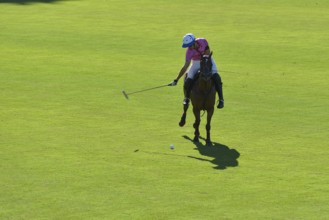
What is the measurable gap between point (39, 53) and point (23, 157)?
1622cm

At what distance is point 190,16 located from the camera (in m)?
48.1

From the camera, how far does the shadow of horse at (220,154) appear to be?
21.4 metres

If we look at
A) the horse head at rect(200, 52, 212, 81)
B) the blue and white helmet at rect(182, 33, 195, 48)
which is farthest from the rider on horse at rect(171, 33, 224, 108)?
the horse head at rect(200, 52, 212, 81)

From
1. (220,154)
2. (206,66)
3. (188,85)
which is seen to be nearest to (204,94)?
(188,85)

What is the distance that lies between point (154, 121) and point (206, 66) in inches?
171

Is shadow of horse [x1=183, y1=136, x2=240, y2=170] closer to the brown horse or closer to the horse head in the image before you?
the brown horse

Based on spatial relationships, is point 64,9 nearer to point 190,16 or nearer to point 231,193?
point 190,16

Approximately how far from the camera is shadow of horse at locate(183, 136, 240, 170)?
2142 cm

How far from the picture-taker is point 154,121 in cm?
2611

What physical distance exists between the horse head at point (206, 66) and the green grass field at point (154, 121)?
→ 75.7 inches

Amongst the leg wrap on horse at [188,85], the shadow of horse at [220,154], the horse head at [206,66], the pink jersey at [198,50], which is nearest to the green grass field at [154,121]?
the shadow of horse at [220,154]

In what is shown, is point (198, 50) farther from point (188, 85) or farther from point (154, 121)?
point (154, 121)

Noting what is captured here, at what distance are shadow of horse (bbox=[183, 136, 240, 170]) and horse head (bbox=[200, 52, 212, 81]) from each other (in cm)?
186

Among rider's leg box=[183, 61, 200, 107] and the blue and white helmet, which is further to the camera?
rider's leg box=[183, 61, 200, 107]
